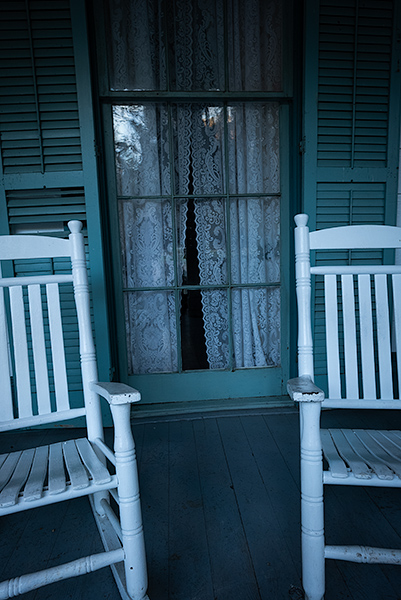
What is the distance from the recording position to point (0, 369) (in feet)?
3.76

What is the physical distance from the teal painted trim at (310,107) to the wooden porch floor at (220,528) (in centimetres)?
134

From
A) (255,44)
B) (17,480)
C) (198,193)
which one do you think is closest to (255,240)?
(198,193)

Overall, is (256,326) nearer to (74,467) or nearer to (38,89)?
(74,467)

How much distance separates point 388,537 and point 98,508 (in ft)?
3.37

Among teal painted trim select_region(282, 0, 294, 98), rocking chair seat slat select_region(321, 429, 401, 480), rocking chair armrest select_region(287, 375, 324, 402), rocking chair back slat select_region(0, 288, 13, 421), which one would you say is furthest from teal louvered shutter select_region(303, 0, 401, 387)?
rocking chair back slat select_region(0, 288, 13, 421)

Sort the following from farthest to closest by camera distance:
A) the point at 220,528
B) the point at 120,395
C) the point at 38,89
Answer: the point at 38,89 < the point at 220,528 < the point at 120,395

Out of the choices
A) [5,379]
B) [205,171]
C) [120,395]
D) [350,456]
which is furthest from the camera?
[205,171]

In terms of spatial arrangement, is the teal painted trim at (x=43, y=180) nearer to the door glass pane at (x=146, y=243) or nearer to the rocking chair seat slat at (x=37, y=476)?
the door glass pane at (x=146, y=243)

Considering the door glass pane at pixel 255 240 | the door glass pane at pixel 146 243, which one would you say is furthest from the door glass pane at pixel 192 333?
the door glass pane at pixel 255 240

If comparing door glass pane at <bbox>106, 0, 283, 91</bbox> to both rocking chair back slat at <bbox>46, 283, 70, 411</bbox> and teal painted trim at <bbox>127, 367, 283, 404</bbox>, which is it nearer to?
rocking chair back slat at <bbox>46, 283, 70, 411</bbox>

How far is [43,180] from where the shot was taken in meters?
1.87

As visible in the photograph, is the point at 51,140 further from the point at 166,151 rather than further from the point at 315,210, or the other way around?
the point at 315,210

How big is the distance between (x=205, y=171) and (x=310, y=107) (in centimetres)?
67

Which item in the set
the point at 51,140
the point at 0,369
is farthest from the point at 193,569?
the point at 51,140
